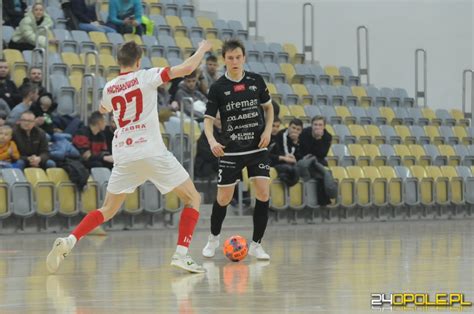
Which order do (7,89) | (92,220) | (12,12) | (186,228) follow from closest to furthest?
(186,228) → (92,220) → (7,89) → (12,12)

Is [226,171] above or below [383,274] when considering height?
above

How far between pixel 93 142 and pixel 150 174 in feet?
22.9

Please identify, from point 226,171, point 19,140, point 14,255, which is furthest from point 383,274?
point 19,140

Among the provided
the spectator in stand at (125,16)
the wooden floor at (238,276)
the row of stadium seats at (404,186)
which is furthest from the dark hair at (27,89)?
the row of stadium seats at (404,186)

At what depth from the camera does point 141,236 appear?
48.3 feet

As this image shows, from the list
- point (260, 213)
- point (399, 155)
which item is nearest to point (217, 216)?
point (260, 213)

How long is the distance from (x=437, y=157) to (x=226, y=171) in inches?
461

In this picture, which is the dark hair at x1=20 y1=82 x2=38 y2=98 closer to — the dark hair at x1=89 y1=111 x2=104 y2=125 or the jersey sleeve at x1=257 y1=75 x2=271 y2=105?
the dark hair at x1=89 y1=111 x2=104 y2=125

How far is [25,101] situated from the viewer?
51.1 feet

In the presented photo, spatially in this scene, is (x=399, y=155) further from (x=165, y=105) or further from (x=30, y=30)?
(x=30, y=30)

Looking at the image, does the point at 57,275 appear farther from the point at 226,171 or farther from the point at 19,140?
the point at 19,140

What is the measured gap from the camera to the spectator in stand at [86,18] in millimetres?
19734

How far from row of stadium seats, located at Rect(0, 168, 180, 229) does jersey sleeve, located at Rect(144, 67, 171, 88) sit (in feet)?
21.3

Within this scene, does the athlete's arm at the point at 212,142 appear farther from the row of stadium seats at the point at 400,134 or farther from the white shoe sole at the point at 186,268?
the row of stadium seats at the point at 400,134
